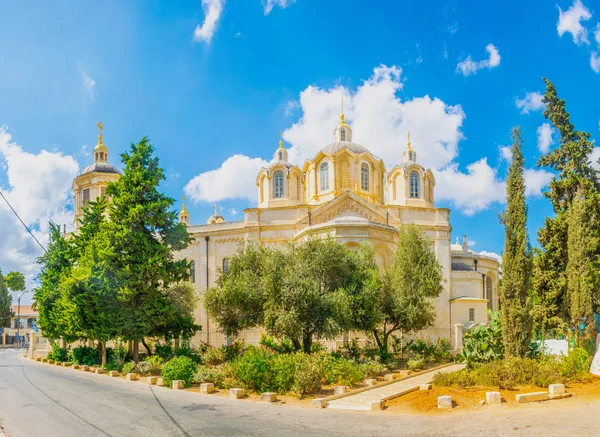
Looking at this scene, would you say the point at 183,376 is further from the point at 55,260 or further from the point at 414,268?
the point at 55,260

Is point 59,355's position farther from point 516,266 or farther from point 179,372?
point 516,266

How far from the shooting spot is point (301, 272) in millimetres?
19625

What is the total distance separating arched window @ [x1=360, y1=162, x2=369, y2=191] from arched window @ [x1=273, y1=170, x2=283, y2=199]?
5902 mm

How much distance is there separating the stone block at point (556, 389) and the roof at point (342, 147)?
2706 cm

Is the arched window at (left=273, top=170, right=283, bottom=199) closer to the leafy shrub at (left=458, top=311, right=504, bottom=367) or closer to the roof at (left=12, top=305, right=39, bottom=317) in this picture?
the leafy shrub at (left=458, top=311, right=504, bottom=367)

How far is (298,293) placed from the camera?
18.7m

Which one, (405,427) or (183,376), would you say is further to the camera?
(183,376)

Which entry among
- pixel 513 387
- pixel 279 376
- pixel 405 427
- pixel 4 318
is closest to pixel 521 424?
pixel 405 427

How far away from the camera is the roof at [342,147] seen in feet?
127

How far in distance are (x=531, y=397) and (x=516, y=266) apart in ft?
16.0

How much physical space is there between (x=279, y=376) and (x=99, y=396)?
17.4 feet

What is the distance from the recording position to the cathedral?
35375 mm

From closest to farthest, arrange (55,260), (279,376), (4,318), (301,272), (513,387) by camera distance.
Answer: (513,387) < (279,376) < (301,272) < (55,260) < (4,318)

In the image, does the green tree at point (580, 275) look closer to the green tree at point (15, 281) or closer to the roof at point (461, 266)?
the roof at point (461, 266)
